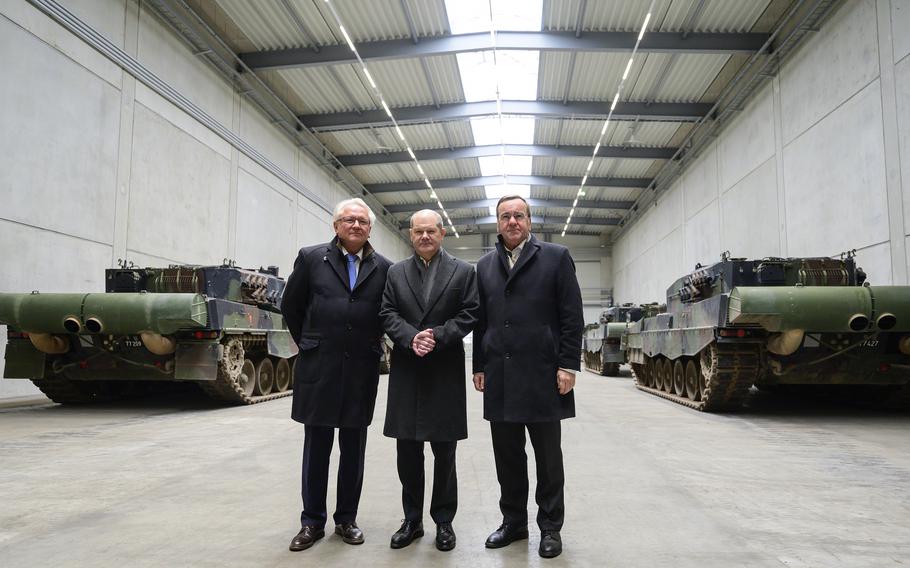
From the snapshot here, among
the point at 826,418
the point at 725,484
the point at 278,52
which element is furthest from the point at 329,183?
the point at 725,484

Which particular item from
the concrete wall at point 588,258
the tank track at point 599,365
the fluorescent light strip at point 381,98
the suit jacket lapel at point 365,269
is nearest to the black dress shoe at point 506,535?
the suit jacket lapel at point 365,269

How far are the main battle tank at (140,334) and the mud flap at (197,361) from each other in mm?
13

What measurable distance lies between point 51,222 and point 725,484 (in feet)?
35.3

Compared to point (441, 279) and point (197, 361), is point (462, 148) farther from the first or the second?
point (441, 279)

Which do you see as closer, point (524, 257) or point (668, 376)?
point (524, 257)

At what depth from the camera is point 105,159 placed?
1168 cm

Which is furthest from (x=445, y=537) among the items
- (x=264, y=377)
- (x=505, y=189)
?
(x=505, y=189)

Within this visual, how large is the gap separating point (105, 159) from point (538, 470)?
1135cm

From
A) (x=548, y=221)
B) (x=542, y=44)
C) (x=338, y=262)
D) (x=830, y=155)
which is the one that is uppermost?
(x=542, y=44)

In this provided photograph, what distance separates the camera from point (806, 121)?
13.8 meters

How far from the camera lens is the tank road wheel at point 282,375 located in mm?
11367

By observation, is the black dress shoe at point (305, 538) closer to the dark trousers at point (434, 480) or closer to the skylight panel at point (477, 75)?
the dark trousers at point (434, 480)

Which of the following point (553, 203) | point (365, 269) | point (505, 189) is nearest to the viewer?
point (365, 269)

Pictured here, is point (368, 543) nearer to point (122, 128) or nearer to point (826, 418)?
point (826, 418)
